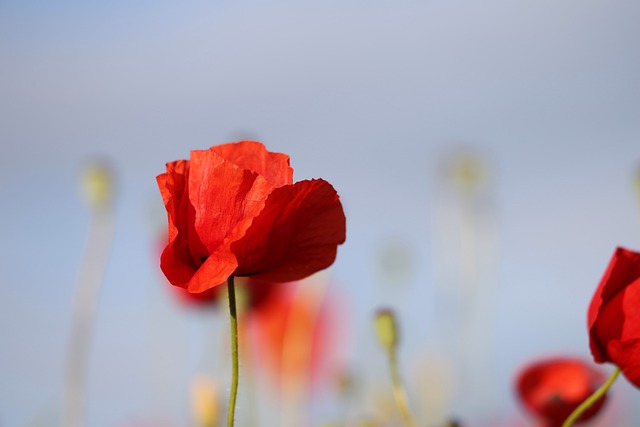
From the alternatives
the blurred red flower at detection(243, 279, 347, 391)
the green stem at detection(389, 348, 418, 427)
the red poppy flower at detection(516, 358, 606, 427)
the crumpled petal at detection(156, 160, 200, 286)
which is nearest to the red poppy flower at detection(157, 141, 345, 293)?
the crumpled petal at detection(156, 160, 200, 286)

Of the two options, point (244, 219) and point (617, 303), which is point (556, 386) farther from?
point (244, 219)

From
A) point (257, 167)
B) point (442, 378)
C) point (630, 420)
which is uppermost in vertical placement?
point (257, 167)

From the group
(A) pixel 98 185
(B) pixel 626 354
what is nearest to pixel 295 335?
(A) pixel 98 185

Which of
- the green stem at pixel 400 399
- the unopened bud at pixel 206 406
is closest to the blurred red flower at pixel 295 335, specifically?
the unopened bud at pixel 206 406

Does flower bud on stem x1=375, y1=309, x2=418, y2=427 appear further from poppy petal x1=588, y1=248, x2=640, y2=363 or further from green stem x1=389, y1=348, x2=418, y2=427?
poppy petal x1=588, y1=248, x2=640, y2=363

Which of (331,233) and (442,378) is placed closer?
(331,233)

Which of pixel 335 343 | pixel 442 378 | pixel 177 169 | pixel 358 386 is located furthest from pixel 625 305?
pixel 335 343

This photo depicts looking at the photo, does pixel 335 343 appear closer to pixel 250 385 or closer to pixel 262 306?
pixel 262 306

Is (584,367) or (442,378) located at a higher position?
(584,367)
